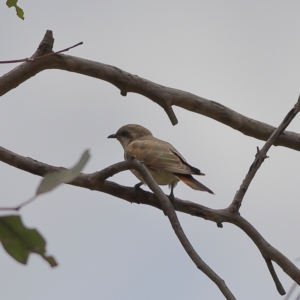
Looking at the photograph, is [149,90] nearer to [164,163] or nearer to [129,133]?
[164,163]

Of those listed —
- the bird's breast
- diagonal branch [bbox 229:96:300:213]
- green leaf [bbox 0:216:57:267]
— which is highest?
the bird's breast

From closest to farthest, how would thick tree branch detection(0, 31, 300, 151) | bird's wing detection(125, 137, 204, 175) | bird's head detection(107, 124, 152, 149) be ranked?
1. thick tree branch detection(0, 31, 300, 151)
2. bird's wing detection(125, 137, 204, 175)
3. bird's head detection(107, 124, 152, 149)

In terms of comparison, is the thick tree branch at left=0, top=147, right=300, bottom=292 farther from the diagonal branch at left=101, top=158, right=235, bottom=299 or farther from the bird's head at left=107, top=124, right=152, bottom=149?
the bird's head at left=107, top=124, right=152, bottom=149

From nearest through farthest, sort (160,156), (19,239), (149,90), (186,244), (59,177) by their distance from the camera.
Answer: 1. (59,177)
2. (19,239)
3. (186,244)
4. (149,90)
5. (160,156)

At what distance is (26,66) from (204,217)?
73.6 inches

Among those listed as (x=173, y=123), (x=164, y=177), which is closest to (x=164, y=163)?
(x=164, y=177)

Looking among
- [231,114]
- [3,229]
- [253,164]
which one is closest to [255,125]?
[231,114]

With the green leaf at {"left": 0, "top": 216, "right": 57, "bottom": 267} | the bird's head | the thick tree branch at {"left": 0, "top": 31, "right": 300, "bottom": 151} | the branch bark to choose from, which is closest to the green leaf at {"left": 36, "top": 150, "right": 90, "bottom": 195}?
the green leaf at {"left": 0, "top": 216, "right": 57, "bottom": 267}

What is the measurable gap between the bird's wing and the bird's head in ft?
3.07

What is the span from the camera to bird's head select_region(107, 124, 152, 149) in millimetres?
8453

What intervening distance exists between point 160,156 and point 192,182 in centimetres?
100

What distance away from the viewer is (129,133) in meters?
8.53

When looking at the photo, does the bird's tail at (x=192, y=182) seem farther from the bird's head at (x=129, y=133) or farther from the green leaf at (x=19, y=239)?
the green leaf at (x=19, y=239)

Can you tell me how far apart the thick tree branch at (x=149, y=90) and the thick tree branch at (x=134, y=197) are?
0.87 m
